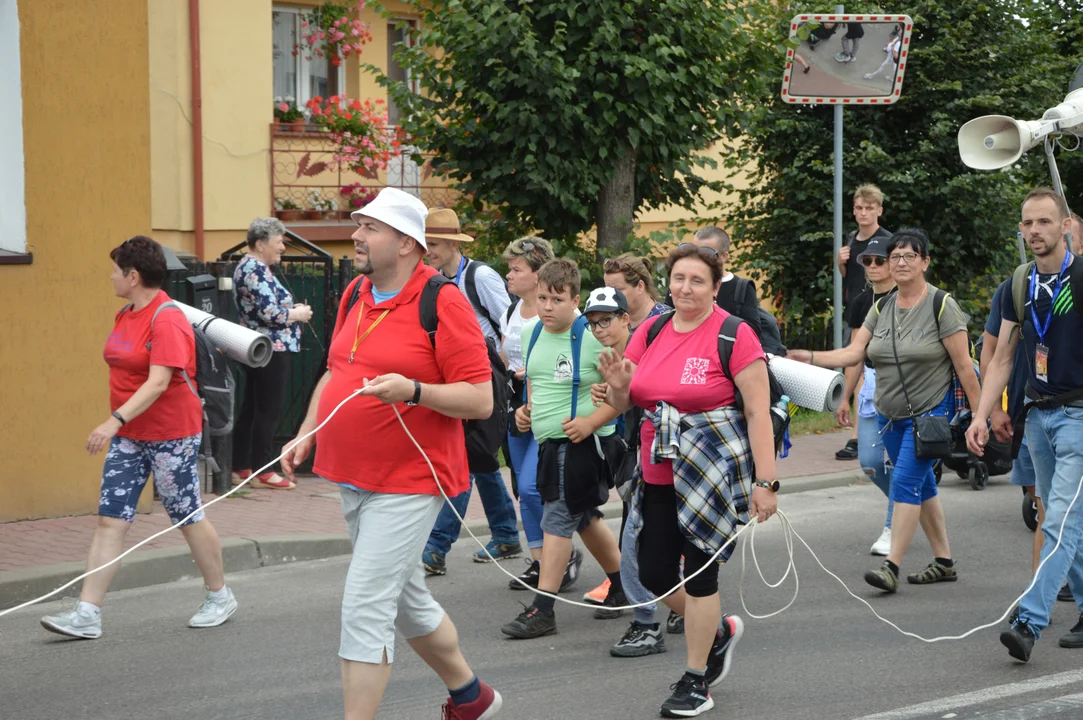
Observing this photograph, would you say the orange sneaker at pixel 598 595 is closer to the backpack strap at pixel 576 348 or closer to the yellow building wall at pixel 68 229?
the backpack strap at pixel 576 348

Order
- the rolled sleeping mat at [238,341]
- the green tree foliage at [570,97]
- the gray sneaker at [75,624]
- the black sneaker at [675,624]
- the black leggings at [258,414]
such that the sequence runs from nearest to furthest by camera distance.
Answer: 1. the gray sneaker at [75,624]
2. the black sneaker at [675,624]
3. the rolled sleeping mat at [238,341]
4. the black leggings at [258,414]
5. the green tree foliage at [570,97]

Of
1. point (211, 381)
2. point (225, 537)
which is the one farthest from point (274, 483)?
point (211, 381)

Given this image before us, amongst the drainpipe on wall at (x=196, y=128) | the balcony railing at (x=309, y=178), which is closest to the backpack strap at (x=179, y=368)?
the drainpipe on wall at (x=196, y=128)

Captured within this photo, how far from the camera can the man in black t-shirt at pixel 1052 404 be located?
5785mm

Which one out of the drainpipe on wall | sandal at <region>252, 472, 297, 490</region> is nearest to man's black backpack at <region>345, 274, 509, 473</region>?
sandal at <region>252, 472, 297, 490</region>

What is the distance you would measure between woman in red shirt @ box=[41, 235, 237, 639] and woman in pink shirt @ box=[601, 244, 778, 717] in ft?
7.46

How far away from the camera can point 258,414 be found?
10172mm

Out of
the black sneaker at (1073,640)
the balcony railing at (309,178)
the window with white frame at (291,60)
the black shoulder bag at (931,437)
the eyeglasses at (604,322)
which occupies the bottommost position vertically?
the black sneaker at (1073,640)

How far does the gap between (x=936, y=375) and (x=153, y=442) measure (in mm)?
4119

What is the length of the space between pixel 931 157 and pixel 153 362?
38.1ft

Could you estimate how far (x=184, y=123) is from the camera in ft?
47.4

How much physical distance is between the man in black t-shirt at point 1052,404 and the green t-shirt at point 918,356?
0.96 m

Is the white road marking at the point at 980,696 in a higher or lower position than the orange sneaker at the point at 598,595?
higher

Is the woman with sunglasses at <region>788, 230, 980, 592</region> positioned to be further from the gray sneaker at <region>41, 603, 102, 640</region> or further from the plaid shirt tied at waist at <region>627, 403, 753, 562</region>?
the gray sneaker at <region>41, 603, 102, 640</region>
